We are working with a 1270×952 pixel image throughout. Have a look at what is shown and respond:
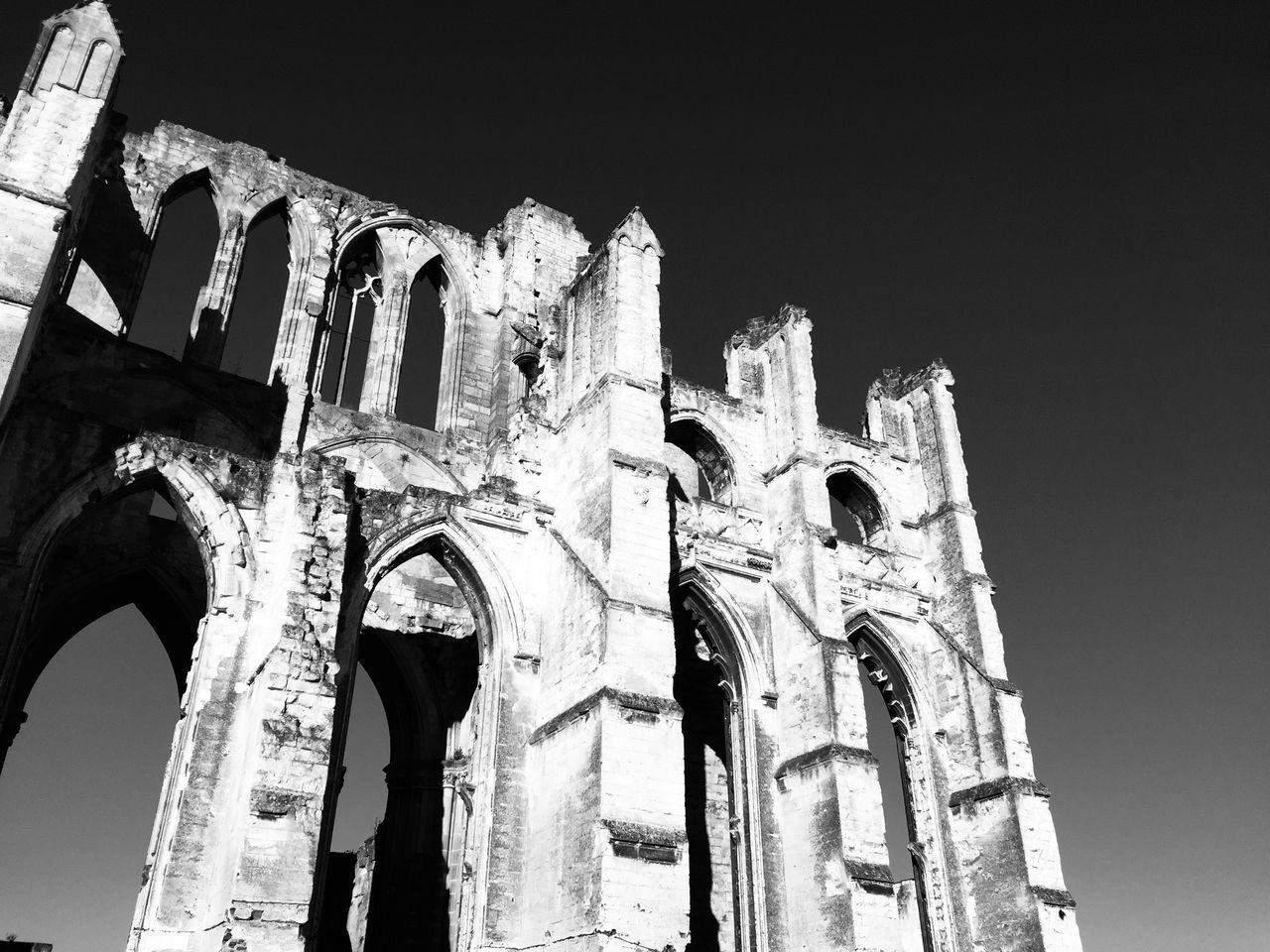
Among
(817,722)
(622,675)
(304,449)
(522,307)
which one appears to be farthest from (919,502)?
(304,449)

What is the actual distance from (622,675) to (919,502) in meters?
9.17

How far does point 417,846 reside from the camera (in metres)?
14.3

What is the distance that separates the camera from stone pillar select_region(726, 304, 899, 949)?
12984mm

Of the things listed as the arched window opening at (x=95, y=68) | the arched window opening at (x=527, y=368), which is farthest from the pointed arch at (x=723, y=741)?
the arched window opening at (x=95, y=68)

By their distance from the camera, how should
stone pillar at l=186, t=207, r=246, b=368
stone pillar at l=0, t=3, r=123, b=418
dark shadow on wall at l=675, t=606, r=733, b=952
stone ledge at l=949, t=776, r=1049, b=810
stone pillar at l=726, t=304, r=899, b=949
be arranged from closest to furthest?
stone pillar at l=0, t=3, r=123, b=418
stone pillar at l=726, t=304, r=899, b=949
stone ledge at l=949, t=776, r=1049, b=810
stone pillar at l=186, t=207, r=246, b=368
dark shadow on wall at l=675, t=606, r=733, b=952

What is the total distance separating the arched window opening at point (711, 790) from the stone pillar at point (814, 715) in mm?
662

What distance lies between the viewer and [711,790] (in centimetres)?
1739

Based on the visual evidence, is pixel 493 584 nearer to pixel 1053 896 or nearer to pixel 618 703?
pixel 618 703

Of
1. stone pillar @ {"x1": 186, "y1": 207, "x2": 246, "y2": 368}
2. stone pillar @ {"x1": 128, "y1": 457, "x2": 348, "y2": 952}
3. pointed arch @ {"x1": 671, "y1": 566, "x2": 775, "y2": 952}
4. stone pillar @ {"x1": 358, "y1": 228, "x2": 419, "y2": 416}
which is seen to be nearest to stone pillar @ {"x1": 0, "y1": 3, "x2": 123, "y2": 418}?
stone pillar @ {"x1": 186, "y1": 207, "x2": 246, "y2": 368}

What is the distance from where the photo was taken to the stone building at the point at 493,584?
1092 centimetres

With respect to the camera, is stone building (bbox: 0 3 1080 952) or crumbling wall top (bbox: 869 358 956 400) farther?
crumbling wall top (bbox: 869 358 956 400)

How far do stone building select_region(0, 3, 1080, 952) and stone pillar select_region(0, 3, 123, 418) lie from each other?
5cm

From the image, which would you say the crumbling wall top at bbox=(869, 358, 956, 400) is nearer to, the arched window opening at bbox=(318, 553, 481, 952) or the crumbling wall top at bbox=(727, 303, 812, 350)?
the crumbling wall top at bbox=(727, 303, 812, 350)

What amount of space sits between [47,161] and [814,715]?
437 inches
